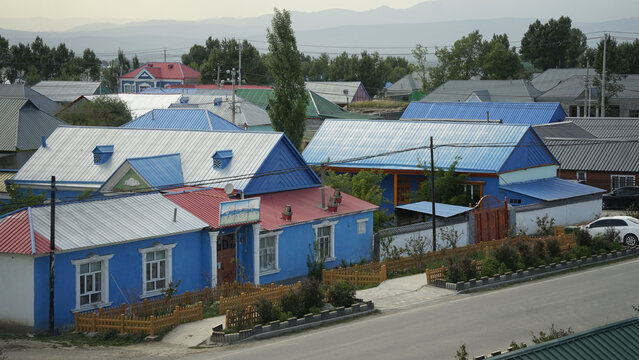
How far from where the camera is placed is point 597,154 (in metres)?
52.1

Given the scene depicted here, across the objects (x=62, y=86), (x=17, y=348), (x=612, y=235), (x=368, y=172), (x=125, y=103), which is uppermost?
(x=62, y=86)

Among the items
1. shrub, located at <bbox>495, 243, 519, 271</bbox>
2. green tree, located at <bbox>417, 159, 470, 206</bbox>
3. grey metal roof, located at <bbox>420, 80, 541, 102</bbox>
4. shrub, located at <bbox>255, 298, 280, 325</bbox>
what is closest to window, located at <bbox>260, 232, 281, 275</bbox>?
shrub, located at <bbox>255, 298, 280, 325</bbox>

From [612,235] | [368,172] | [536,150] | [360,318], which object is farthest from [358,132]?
[360,318]

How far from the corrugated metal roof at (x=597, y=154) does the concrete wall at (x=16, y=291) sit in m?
36.2

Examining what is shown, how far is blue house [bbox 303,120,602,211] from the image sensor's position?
42.6 m

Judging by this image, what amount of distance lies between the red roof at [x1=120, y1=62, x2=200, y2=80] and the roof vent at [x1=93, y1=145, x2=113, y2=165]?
332ft

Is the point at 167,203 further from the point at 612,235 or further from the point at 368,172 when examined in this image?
the point at 612,235

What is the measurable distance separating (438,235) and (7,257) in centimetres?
1874

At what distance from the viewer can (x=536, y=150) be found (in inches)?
1785

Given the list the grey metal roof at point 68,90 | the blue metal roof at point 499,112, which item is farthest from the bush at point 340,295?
the grey metal roof at point 68,90

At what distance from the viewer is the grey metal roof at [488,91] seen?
9762 cm

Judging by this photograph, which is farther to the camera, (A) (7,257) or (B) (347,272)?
(B) (347,272)

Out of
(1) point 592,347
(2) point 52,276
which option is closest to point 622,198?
(2) point 52,276

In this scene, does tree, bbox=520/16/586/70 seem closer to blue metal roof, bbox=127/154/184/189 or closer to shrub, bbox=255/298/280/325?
blue metal roof, bbox=127/154/184/189
